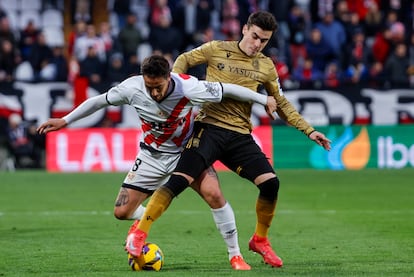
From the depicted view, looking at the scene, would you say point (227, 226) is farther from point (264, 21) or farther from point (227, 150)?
point (264, 21)

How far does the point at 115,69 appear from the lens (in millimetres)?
22812

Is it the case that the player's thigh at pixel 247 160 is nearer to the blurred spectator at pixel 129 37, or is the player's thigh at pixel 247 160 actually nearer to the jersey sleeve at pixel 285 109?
the jersey sleeve at pixel 285 109

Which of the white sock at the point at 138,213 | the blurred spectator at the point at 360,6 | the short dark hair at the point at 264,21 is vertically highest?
the short dark hair at the point at 264,21

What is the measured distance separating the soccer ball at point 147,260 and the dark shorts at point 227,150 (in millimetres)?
807

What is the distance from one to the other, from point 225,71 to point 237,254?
1.61 meters

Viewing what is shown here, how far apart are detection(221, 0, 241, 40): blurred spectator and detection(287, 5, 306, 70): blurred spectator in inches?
50.6

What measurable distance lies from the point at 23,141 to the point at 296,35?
7419 millimetres

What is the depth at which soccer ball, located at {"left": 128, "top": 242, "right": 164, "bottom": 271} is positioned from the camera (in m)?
8.55

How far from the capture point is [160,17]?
79.4ft

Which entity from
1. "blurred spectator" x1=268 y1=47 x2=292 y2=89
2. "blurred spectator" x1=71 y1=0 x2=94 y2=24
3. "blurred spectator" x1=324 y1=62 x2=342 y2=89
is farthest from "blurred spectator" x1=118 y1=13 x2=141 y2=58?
"blurred spectator" x1=324 y1=62 x2=342 y2=89

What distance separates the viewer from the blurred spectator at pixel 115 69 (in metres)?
22.5

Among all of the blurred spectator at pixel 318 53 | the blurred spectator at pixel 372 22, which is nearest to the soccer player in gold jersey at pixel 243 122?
the blurred spectator at pixel 318 53

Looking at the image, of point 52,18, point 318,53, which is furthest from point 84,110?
point 52,18

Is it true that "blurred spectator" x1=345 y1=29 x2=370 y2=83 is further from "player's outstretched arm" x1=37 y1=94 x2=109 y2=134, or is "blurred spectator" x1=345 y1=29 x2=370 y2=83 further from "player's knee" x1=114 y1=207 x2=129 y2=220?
"player's outstretched arm" x1=37 y1=94 x2=109 y2=134
